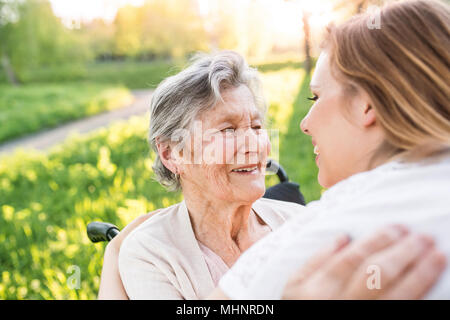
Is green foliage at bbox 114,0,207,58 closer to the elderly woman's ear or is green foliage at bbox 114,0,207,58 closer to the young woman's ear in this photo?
the elderly woman's ear

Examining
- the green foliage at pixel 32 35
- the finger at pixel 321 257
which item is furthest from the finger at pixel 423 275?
the green foliage at pixel 32 35

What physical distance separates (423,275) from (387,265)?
0.07 m

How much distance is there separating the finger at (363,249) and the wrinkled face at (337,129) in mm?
268

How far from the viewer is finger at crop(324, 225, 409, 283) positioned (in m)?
0.81

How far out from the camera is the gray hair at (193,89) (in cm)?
166

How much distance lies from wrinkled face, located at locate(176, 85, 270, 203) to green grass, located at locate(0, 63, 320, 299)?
33cm

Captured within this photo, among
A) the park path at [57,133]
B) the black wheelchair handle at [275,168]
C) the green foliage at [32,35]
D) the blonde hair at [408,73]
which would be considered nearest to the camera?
the blonde hair at [408,73]

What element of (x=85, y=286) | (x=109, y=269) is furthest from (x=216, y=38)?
(x=109, y=269)

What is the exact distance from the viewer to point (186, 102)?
1.67m

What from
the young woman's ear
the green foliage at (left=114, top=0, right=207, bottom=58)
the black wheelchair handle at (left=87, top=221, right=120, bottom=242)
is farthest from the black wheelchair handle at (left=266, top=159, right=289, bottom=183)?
the green foliage at (left=114, top=0, right=207, bottom=58)

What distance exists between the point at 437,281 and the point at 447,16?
60 centimetres

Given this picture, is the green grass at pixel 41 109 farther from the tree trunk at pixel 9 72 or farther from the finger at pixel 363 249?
the finger at pixel 363 249

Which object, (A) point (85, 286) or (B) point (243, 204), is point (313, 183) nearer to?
(A) point (85, 286)

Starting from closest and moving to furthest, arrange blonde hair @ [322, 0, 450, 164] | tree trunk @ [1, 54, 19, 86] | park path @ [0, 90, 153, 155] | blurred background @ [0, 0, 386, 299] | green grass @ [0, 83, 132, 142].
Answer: blonde hair @ [322, 0, 450, 164]
blurred background @ [0, 0, 386, 299]
park path @ [0, 90, 153, 155]
green grass @ [0, 83, 132, 142]
tree trunk @ [1, 54, 19, 86]
